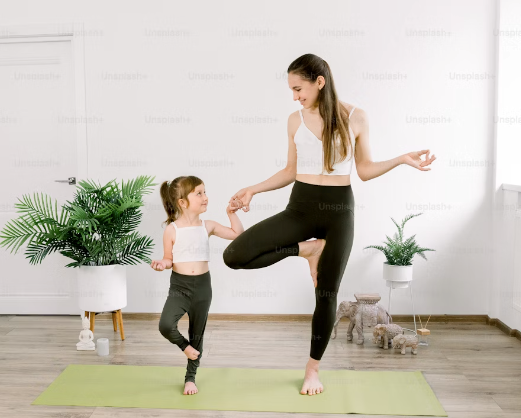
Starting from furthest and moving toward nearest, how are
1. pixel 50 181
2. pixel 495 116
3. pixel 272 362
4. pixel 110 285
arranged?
pixel 50 181 < pixel 495 116 < pixel 110 285 < pixel 272 362

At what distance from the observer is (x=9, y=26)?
3867 millimetres

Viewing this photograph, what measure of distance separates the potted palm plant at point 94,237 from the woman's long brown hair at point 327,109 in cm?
132

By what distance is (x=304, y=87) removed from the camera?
2469 millimetres

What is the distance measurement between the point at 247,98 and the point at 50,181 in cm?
147

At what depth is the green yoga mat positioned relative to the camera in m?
2.54

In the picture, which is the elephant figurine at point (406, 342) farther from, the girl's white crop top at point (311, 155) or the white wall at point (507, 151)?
the girl's white crop top at point (311, 155)

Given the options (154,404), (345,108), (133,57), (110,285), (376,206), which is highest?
(133,57)

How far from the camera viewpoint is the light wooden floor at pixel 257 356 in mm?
2539

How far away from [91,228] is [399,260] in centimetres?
182

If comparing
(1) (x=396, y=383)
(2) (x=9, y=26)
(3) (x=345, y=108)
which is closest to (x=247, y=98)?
(3) (x=345, y=108)

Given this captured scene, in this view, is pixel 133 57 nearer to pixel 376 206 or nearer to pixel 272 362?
pixel 376 206

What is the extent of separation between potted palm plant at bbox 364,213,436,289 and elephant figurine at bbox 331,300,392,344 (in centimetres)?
21

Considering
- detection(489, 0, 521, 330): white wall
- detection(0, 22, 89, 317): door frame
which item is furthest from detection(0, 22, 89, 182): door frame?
detection(489, 0, 521, 330): white wall

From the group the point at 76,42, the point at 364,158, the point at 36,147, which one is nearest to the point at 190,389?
the point at 364,158
